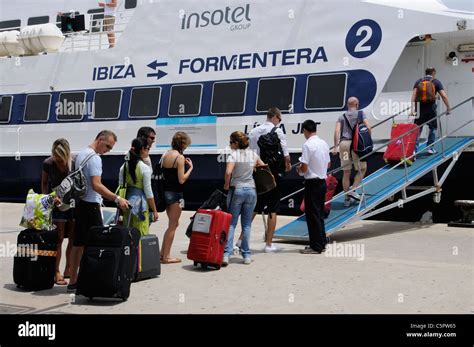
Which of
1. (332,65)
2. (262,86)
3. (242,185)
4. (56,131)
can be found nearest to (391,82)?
(332,65)

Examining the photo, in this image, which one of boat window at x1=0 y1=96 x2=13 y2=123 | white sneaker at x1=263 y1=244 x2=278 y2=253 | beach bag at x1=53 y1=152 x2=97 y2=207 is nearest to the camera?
beach bag at x1=53 y1=152 x2=97 y2=207

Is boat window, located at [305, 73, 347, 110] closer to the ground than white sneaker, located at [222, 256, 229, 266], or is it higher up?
higher up

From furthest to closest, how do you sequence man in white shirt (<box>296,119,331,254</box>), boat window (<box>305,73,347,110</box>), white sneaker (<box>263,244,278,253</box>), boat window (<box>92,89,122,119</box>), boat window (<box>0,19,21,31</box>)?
boat window (<box>0,19,21,31</box>) < boat window (<box>92,89,122,119</box>) < boat window (<box>305,73,347,110</box>) < white sneaker (<box>263,244,278,253</box>) < man in white shirt (<box>296,119,331,254</box>)

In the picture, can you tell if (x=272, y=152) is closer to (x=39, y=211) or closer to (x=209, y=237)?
(x=209, y=237)

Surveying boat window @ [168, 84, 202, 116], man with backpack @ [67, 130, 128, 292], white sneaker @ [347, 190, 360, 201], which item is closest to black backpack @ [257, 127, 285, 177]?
white sneaker @ [347, 190, 360, 201]

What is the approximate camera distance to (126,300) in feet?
22.6

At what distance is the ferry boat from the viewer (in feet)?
41.8

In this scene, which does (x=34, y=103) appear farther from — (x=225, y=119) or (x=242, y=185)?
(x=242, y=185)

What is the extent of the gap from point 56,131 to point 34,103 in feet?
3.78

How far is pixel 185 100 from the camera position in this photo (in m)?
14.9

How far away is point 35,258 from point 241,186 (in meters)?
2.54

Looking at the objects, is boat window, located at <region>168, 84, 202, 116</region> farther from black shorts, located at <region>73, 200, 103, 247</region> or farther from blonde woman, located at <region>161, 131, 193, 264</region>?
black shorts, located at <region>73, 200, 103, 247</region>

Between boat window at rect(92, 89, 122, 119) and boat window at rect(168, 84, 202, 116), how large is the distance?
148 centimetres

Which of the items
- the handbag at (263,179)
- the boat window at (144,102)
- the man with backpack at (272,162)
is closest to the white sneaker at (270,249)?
the man with backpack at (272,162)
